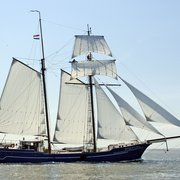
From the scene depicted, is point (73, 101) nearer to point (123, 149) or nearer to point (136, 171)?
point (123, 149)

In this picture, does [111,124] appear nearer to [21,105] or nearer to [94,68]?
[94,68]

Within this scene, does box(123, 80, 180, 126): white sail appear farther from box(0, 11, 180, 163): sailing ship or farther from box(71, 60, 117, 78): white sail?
box(71, 60, 117, 78): white sail

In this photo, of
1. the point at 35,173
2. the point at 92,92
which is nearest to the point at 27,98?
the point at 92,92

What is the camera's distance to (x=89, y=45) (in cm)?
7181

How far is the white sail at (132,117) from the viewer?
208ft

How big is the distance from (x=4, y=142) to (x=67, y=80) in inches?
451

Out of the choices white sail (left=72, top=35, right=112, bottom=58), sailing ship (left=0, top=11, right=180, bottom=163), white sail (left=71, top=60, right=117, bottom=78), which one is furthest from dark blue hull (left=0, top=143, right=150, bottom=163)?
white sail (left=72, top=35, right=112, bottom=58)

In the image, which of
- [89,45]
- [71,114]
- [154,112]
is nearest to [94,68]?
[89,45]

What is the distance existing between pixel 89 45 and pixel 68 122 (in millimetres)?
11087

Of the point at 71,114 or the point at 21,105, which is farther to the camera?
the point at 71,114

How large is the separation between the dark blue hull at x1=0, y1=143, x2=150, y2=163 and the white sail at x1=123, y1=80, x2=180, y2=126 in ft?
21.6

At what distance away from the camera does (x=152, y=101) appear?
6234 centimetres

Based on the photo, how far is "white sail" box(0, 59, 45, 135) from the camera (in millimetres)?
66188

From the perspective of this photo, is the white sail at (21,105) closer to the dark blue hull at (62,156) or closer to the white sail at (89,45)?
the dark blue hull at (62,156)
